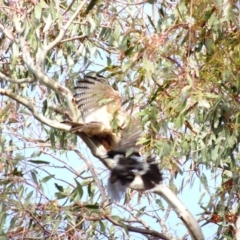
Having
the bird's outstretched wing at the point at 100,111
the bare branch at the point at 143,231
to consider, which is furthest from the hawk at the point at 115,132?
the bare branch at the point at 143,231

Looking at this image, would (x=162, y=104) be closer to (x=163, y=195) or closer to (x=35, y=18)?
(x=163, y=195)

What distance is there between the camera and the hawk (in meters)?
4.50

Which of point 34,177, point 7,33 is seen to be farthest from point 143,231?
point 7,33

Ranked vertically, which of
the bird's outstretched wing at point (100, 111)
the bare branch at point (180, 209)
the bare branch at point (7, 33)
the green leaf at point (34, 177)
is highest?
Result: the bare branch at point (7, 33)

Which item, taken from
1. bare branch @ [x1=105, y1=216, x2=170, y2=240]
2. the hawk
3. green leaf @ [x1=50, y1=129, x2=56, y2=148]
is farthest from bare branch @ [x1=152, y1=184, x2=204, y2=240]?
green leaf @ [x1=50, y1=129, x2=56, y2=148]

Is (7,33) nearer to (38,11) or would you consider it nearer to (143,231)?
(38,11)

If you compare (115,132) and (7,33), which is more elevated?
(7,33)

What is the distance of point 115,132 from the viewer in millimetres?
4676

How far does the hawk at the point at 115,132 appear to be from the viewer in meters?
4.50

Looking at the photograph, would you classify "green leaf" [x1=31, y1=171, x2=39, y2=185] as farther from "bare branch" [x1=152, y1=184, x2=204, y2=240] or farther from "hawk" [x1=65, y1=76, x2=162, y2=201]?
"bare branch" [x1=152, y1=184, x2=204, y2=240]

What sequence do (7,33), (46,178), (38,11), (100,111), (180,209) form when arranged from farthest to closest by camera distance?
1. (100,111)
2. (46,178)
3. (7,33)
4. (180,209)
5. (38,11)

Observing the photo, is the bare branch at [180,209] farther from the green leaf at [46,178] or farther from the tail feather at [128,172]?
the green leaf at [46,178]

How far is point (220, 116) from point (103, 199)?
1105 mm

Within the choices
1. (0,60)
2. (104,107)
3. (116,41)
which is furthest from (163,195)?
(0,60)
